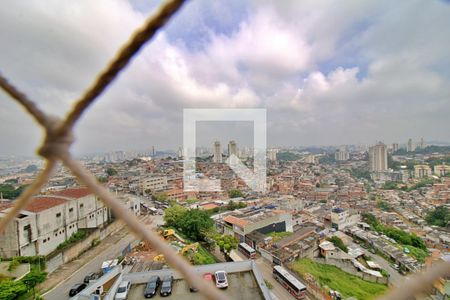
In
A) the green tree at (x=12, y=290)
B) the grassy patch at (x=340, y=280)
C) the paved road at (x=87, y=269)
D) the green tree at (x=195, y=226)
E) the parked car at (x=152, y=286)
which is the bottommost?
the grassy patch at (x=340, y=280)

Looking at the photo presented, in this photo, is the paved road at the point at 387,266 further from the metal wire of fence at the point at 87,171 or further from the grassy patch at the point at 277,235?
the metal wire of fence at the point at 87,171

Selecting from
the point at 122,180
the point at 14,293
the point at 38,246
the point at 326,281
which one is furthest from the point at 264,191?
the point at 14,293

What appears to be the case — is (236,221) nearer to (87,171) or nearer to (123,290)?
(123,290)

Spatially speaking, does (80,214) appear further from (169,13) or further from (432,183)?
(432,183)

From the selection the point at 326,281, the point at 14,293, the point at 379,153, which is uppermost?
the point at 379,153

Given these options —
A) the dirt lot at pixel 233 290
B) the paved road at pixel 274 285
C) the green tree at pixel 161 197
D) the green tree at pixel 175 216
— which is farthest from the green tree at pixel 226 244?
the green tree at pixel 161 197

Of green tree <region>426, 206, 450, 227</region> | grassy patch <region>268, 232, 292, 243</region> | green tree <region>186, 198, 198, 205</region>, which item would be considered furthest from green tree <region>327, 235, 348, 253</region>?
green tree <region>426, 206, 450, 227</region>
